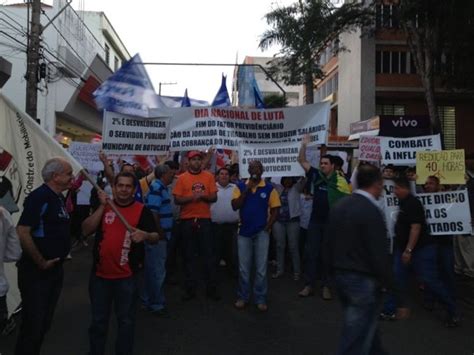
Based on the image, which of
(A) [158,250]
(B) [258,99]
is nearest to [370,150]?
(B) [258,99]

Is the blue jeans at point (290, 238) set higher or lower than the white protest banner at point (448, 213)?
lower

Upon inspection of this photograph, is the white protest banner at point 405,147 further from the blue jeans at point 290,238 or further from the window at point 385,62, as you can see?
the window at point 385,62

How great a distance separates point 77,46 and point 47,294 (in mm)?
29336

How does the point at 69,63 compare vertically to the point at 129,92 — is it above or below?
above

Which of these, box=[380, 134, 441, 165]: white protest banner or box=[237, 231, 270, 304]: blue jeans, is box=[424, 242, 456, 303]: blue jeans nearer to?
box=[237, 231, 270, 304]: blue jeans

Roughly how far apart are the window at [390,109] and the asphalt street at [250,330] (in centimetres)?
2781

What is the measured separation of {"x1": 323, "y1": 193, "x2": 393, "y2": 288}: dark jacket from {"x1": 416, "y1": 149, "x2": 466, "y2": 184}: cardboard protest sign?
4.56m

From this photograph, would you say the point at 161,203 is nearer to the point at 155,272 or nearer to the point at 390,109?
the point at 155,272

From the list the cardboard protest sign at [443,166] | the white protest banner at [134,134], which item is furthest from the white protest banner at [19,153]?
the cardboard protest sign at [443,166]

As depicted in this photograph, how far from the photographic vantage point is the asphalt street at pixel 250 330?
18.6 feet

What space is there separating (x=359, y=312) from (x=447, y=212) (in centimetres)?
382

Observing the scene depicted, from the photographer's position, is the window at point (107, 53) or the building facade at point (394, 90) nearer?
the building facade at point (394, 90)

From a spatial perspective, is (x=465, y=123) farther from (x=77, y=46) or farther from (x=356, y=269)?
(x=356, y=269)

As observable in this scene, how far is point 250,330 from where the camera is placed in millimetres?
6289
